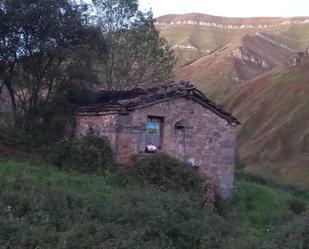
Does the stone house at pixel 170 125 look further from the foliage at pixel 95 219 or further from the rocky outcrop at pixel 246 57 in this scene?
the rocky outcrop at pixel 246 57

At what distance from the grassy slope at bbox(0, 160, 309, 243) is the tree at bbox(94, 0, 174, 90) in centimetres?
1632

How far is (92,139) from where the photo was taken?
2048cm

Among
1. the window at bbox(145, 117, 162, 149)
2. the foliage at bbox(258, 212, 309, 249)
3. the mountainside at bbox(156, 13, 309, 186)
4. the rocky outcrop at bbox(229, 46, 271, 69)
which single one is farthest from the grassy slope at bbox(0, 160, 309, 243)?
the rocky outcrop at bbox(229, 46, 271, 69)

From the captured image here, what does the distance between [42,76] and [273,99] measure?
225 feet

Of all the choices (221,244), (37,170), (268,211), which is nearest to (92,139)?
(37,170)

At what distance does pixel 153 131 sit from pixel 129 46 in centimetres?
1627

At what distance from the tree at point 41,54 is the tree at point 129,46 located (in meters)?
13.3

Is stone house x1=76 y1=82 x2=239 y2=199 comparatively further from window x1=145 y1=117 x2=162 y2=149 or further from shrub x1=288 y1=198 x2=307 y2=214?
shrub x1=288 y1=198 x2=307 y2=214

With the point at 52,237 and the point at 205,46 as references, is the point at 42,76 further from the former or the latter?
the point at 205,46

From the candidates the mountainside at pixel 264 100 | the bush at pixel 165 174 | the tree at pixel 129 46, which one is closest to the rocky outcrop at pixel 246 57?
the mountainside at pixel 264 100

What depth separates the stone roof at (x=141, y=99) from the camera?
20925 millimetres

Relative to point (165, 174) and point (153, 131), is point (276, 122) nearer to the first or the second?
point (153, 131)

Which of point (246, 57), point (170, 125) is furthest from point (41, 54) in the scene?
point (246, 57)

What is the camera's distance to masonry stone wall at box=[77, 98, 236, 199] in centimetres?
Answer: 2077
